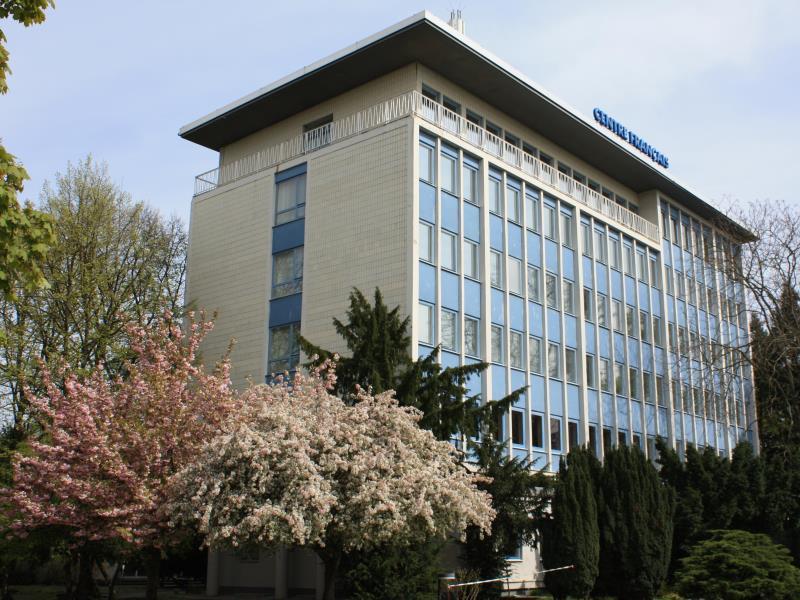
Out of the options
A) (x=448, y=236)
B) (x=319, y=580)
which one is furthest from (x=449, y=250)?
(x=319, y=580)

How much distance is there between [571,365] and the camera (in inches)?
1495

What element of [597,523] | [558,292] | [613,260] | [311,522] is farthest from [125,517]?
[613,260]

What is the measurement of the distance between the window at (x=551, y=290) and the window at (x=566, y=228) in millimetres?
2127

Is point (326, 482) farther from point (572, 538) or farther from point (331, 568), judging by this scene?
point (572, 538)

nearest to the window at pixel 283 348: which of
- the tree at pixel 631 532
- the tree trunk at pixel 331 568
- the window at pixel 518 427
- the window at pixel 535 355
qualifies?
the window at pixel 518 427

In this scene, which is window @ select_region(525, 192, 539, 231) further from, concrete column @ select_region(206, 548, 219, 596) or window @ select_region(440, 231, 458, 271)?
concrete column @ select_region(206, 548, 219, 596)

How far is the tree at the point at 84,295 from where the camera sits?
32.0 meters

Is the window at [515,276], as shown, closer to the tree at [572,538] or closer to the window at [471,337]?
the window at [471,337]

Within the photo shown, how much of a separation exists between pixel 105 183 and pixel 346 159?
33.6 feet

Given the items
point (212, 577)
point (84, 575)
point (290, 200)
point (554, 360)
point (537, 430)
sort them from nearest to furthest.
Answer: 1. point (84, 575)
2. point (212, 577)
3. point (537, 430)
4. point (290, 200)
5. point (554, 360)

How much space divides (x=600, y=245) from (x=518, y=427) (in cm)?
1159

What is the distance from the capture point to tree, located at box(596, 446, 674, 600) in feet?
88.9

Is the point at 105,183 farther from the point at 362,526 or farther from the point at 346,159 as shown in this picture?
the point at 362,526

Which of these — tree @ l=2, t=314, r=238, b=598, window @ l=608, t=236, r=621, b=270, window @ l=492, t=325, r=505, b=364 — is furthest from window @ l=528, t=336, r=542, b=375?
tree @ l=2, t=314, r=238, b=598
